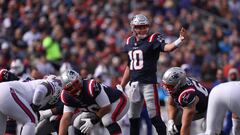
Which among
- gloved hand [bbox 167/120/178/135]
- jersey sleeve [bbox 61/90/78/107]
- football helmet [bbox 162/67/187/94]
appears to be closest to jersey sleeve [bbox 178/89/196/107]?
football helmet [bbox 162/67/187/94]

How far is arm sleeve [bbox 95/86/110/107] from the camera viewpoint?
11.2 meters

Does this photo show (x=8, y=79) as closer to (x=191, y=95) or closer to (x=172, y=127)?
(x=172, y=127)

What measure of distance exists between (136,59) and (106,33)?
8001 mm

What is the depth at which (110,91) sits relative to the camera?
11.6m

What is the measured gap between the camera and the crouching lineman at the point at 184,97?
1072 cm

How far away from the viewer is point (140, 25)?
12.1 metres

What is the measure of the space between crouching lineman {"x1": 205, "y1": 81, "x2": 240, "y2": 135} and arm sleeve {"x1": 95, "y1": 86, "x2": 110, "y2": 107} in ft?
5.61

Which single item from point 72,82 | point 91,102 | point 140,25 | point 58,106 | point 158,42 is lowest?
point 58,106

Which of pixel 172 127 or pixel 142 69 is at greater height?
pixel 142 69

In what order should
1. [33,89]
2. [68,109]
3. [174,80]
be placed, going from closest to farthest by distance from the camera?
[174,80], [33,89], [68,109]

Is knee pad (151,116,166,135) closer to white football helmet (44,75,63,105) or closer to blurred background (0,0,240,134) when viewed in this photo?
white football helmet (44,75,63,105)

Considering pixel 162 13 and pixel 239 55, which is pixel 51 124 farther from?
pixel 162 13

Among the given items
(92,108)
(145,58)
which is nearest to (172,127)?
(92,108)

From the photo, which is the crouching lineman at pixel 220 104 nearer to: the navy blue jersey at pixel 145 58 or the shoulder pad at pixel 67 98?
the navy blue jersey at pixel 145 58
